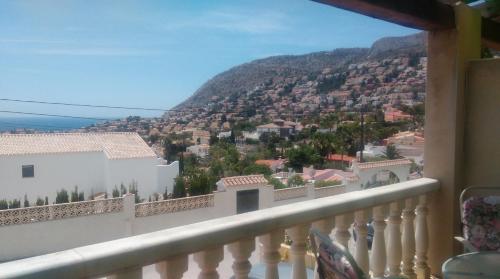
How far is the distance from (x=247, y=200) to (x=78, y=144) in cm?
1065

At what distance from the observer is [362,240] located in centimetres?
165

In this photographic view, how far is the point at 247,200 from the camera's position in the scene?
59.4ft

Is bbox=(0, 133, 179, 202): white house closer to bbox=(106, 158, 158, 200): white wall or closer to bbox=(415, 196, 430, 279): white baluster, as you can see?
bbox=(106, 158, 158, 200): white wall

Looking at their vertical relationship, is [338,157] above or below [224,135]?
below

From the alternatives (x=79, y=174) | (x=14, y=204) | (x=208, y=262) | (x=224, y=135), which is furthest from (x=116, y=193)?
(x=208, y=262)

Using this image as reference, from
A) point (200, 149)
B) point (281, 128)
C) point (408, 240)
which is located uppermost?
point (408, 240)

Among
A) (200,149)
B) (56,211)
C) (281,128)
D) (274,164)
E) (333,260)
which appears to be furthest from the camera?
(200,149)

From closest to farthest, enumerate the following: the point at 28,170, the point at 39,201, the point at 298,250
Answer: the point at 298,250
the point at 39,201
the point at 28,170

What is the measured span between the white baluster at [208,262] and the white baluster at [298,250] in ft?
1.11

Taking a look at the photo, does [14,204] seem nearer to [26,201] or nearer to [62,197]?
[26,201]

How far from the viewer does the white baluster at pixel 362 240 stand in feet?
5.43

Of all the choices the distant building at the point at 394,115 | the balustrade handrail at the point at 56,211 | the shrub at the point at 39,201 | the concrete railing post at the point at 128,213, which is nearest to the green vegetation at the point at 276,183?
the distant building at the point at 394,115

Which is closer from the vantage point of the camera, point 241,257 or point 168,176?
point 241,257

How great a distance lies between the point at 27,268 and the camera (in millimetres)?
793
